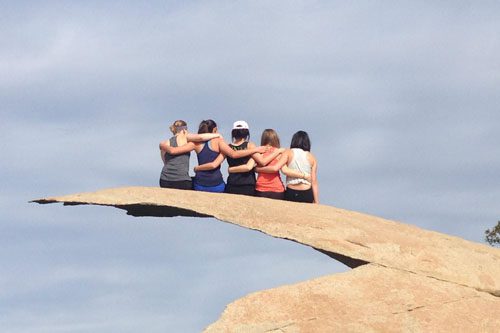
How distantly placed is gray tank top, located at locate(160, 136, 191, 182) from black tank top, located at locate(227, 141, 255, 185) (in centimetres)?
71

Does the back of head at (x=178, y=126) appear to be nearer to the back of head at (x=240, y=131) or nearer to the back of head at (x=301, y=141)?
the back of head at (x=240, y=131)

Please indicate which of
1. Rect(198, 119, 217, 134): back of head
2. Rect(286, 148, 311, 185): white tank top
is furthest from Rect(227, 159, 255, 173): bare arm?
Rect(198, 119, 217, 134): back of head

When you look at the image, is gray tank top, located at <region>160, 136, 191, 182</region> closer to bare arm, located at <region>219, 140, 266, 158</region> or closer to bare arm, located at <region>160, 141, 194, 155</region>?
bare arm, located at <region>160, 141, 194, 155</region>

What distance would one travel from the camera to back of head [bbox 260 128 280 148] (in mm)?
15549

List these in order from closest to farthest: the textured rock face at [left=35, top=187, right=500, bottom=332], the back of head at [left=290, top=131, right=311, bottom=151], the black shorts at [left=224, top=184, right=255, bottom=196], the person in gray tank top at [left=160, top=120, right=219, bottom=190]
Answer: the textured rock face at [left=35, top=187, right=500, bottom=332], the person in gray tank top at [left=160, top=120, right=219, bottom=190], the black shorts at [left=224, top=184, right=255, bottom=196], the back of head at [left=290, top=131, right=311, bottom=151]

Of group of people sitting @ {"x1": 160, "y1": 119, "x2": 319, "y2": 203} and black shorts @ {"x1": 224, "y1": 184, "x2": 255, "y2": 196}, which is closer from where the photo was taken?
group of people sitting @ {"x1": 160, "y1": 119, "x2": 319, "y2": 203}

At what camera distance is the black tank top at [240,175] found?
50.7 ft

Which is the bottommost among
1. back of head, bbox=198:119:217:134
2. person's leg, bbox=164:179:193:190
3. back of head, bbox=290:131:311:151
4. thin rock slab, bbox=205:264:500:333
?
thin rock slab, bbox=205:264:500:333

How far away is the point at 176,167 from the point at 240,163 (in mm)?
1089

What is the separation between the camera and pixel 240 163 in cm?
1550

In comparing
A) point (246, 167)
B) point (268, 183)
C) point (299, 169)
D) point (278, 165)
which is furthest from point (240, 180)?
point (299, 169)

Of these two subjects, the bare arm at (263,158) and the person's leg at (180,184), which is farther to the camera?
the person's leg at (180,184)

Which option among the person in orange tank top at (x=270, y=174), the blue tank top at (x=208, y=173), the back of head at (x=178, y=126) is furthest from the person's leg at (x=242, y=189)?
the back of head at (x=178, y=126)

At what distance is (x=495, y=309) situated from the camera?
13539mm
